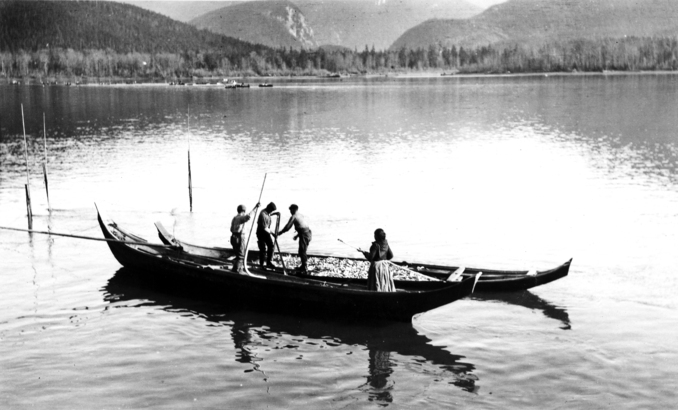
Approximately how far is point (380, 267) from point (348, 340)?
80.1 inches

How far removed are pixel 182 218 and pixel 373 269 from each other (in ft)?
58.0

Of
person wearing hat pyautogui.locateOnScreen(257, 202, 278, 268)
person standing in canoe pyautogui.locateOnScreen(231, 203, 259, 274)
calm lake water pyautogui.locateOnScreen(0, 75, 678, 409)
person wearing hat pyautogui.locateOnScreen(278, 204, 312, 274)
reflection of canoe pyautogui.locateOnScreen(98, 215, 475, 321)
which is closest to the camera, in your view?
calm lake water pyautogui.locateOnScreen(0, 75, 678, 409)

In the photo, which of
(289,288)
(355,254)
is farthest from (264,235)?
(355,254)

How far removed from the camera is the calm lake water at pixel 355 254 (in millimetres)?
17047

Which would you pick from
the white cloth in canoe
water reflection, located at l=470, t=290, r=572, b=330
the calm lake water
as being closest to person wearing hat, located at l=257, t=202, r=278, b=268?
the calm lake water

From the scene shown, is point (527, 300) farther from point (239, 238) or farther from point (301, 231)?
point (239, 238)

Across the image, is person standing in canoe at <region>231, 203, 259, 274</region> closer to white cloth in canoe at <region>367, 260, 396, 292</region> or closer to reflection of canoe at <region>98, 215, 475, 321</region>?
reflection of canoe at <region>98, 215, 475, 321</region>

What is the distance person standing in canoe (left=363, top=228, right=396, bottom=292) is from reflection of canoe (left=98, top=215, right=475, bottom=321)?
278 millimetres

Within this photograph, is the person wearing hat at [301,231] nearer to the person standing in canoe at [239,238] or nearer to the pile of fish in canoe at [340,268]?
the pile of fish in canoe at [340,268]

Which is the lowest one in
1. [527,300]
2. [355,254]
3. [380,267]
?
[527,300]

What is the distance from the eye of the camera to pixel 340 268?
2327 centimetres

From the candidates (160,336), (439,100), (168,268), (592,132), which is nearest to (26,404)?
(160,336)

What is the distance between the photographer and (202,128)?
7950 cm

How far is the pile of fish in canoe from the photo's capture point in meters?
21.7
